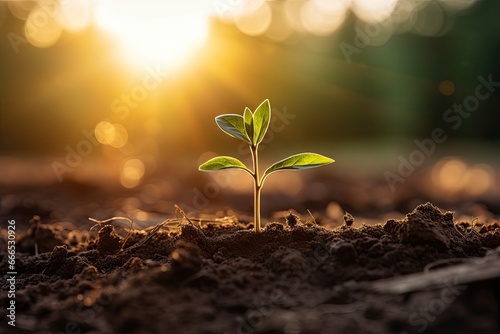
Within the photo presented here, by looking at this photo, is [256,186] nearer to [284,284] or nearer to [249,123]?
[249,123]

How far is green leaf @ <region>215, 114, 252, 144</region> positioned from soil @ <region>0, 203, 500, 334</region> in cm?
52

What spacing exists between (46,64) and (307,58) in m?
9.92

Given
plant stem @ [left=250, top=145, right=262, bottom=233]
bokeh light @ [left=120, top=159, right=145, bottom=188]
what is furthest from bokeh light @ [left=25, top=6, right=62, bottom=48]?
plant stem @ [left=250, top=145, right=262, bottom=233]

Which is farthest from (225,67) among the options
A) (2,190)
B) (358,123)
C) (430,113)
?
(2,190)

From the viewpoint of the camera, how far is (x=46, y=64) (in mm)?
18844

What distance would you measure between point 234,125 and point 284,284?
0.90 meters

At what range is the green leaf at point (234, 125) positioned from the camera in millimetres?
2520

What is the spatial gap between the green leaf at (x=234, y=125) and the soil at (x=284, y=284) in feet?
1.70

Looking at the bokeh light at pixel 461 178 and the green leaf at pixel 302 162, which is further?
the bokeh light at pixel 461 178

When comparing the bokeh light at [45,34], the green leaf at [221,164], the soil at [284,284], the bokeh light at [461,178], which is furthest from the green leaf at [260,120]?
the bokeh light at [45,34]

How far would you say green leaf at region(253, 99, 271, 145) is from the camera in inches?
99.8

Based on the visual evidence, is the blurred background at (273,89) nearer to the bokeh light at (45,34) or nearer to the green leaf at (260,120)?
the bokeh light at (45,34)

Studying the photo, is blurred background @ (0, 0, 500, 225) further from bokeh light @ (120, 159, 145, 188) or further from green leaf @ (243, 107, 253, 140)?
green leaf @ (243, 107, 253, 140)

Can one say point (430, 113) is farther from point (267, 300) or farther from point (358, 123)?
point (267, 300)
